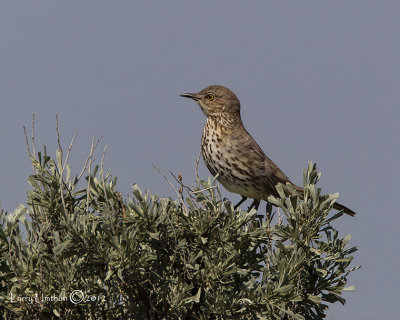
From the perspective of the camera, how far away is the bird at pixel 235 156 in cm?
880

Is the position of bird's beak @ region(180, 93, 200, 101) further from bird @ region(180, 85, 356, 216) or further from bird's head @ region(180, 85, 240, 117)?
bird @ region(180, 85, 356, 216)

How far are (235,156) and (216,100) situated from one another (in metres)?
1.54

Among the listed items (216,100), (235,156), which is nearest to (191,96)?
(216,100)

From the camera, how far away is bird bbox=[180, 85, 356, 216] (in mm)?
8797

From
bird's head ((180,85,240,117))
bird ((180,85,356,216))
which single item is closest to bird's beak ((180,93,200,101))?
bird's head ((180,85,240,117))

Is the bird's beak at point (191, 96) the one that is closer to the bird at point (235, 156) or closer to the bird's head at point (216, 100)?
the bird's head at point (216, 100)

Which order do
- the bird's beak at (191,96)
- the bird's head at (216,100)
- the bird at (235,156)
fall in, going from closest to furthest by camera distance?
the bird at (235,156)
the bird's head at (216,100)
the bird's beak at (191,96)

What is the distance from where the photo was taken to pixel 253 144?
30.6 ft

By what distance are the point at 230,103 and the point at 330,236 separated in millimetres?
4538

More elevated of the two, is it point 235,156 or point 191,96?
point 191,96

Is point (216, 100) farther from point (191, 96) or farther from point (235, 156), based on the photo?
point (235, 156)

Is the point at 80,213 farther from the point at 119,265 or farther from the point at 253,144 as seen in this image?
the point at 253,144

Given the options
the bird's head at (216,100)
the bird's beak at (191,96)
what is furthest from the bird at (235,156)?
the bird's beak at (191,96)

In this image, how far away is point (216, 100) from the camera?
1007cm
